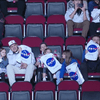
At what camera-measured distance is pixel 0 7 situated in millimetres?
7812

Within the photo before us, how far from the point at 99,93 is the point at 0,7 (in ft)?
9.12

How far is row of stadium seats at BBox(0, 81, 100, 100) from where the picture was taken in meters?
5.96

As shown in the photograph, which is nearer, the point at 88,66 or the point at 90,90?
the point at 90,90

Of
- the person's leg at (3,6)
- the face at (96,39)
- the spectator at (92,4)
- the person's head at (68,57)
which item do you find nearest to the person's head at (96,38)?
the face at (96,39)

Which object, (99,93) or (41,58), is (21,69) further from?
(99,93)

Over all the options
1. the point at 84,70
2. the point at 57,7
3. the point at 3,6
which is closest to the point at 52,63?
the point at 84,70

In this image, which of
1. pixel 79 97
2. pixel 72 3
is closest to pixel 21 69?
pixel 79 97

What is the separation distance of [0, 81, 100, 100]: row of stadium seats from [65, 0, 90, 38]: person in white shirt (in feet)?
4.52

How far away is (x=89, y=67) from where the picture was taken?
6.45 meters

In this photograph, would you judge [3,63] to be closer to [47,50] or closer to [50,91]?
[47,50]

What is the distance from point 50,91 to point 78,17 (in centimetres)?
182

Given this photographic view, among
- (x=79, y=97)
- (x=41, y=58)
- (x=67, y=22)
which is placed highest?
(x=67, y=22)

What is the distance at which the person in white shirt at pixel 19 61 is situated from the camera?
639 cm

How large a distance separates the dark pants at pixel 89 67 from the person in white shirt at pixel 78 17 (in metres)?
0.82
